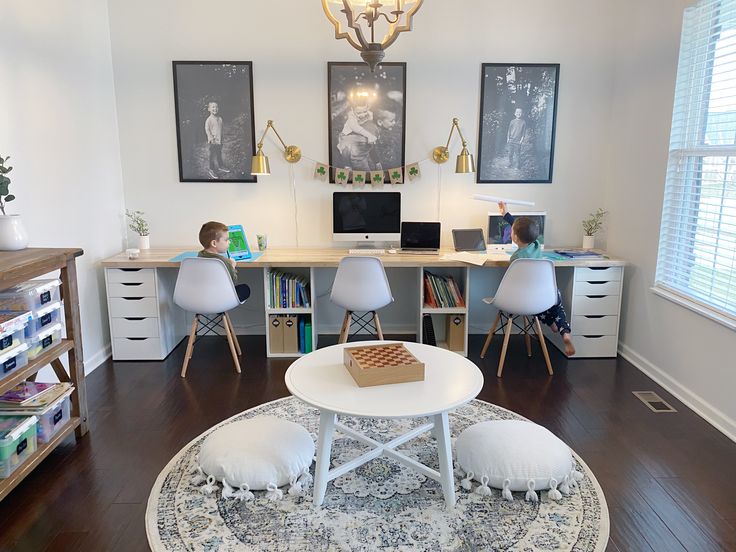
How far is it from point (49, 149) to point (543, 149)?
3428mm

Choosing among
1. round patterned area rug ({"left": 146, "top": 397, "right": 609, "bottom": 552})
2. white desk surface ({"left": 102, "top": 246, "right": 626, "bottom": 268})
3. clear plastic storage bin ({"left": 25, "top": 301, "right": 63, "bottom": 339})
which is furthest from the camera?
white desk surface ({"left": 102, "top": 246, "right": 626, "bottom": 268})

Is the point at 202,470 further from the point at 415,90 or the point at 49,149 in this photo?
the point at 415,90

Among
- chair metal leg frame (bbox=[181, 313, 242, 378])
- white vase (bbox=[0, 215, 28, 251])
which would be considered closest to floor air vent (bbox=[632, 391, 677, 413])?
chair metal leg frame (bbox=[181, 313, 242, 378])

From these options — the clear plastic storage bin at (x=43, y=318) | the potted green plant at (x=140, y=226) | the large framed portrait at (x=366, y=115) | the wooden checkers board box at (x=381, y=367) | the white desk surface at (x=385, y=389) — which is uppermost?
the large framed portrait at (x=366, y=115)

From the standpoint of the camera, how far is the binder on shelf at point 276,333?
4.04 m

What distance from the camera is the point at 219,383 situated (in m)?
3.60

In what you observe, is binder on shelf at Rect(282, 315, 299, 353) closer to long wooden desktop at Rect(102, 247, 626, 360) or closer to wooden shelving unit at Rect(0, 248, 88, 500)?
long wooden desktop at Rect(102, 247, 626, 360)

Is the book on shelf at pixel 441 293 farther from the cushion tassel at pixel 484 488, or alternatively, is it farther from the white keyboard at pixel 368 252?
the cushion tassel at pixel 484 488

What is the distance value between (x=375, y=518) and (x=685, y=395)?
7.15 ft

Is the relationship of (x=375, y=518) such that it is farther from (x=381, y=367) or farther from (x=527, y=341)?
(x=527, y=341)

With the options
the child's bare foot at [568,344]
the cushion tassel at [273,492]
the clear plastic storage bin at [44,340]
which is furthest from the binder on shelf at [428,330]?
the clear plastic storage bin at [44,340]

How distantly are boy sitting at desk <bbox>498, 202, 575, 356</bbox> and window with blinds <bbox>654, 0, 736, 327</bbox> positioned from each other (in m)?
0.65

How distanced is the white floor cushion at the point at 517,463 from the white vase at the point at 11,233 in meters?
2.27

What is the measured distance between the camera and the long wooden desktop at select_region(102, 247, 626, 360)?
153 inches
